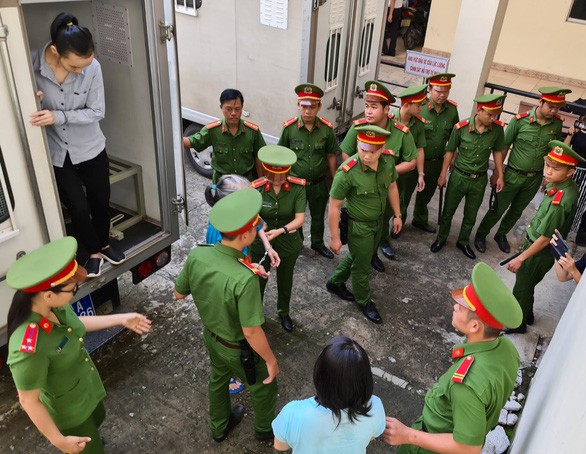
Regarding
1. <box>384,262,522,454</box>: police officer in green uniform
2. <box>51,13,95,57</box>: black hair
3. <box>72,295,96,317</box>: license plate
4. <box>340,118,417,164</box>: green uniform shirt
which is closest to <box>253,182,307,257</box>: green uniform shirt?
<box>340,118,417,164</box>: green uniform shirt

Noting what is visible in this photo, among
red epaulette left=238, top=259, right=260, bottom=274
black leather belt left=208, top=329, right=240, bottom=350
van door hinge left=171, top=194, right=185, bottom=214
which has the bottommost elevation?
black leather belt left=208, top=329, right=240, bottom=350

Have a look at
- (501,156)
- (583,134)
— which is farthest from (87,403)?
(583,134)

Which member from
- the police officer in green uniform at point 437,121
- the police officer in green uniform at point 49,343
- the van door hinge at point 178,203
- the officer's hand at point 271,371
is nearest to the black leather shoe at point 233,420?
the officer's hand at point 271,371

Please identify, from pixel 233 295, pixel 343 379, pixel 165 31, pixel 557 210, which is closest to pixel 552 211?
pixel 557 210

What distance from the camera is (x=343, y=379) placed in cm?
182

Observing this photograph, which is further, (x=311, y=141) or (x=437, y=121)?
(x=437, y=121)

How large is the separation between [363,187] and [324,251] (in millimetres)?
1475

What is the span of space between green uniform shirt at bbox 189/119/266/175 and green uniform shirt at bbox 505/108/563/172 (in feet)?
8.06

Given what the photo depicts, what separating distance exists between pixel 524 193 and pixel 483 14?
2519 mm

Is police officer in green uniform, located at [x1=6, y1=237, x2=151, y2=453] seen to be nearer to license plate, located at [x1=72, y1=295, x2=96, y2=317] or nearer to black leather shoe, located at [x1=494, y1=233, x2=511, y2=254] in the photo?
license plate, located at [x1=72, y1=295, x2=96, y2=317]

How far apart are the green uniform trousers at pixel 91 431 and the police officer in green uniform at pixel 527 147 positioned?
4105mm

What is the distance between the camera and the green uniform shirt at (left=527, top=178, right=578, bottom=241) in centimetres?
375

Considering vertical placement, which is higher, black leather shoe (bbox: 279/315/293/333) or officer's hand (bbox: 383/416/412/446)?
officer's hand (bbox: 383/416/412/446)

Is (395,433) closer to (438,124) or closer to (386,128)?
(386,128)
